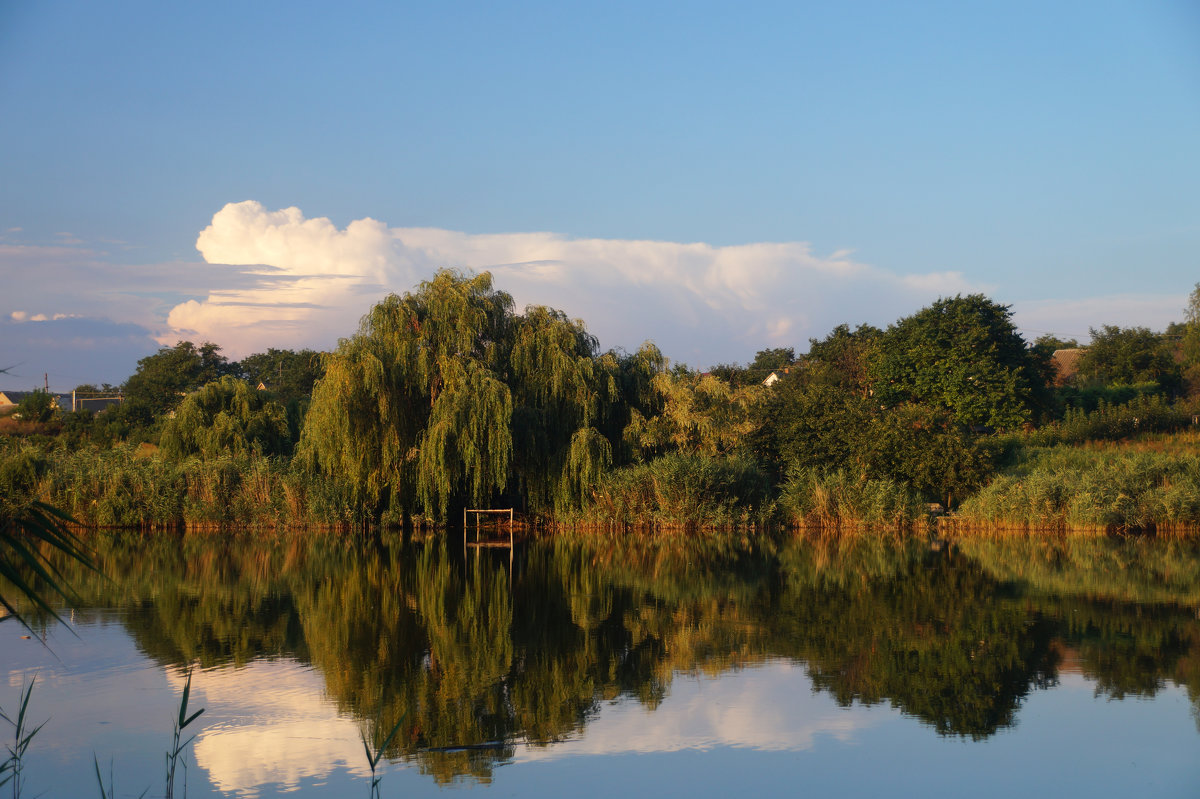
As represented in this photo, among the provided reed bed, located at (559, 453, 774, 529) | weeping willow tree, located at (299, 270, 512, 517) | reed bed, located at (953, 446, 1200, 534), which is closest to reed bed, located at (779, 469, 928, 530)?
reed bed, located at (559, 453, 774, 529)

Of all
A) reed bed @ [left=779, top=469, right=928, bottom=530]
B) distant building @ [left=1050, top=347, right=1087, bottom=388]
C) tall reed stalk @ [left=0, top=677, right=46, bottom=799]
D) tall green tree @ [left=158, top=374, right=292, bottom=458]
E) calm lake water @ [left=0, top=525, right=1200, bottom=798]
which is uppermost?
distant building @ [left=1050, top=347, right=1087, bottom=388]

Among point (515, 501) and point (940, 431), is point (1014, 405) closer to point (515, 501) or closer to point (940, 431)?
point (940, 431)

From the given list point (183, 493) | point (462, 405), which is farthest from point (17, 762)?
point (183, 493)

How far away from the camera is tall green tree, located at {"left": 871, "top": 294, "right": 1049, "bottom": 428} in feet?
116

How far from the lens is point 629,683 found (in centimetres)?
948

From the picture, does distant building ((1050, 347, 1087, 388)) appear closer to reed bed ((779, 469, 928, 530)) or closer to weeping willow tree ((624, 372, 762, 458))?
reed bed ((779, 469, 928, 530))

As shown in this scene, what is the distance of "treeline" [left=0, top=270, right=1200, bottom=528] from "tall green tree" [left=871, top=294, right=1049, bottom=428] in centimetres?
335

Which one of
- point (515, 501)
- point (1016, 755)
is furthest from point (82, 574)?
point (1016, 755)

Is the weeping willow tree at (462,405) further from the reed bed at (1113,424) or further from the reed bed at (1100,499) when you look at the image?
the reed bed at (1113,424)

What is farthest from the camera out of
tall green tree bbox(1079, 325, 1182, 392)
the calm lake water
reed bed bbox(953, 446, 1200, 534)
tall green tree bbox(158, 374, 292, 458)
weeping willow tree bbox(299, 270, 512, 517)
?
tall green tree bbox(1079, 325, 1182, 392)

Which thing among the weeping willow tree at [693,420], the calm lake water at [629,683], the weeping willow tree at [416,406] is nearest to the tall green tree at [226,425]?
the weeping willow tree at [416,406]

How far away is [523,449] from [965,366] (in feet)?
62.1

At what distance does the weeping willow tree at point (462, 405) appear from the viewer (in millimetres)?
24828

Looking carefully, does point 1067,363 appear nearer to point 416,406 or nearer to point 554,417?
point 554,417
